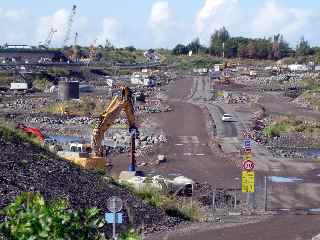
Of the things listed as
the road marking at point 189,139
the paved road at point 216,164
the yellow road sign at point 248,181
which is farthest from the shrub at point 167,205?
the road marking at point 189,139

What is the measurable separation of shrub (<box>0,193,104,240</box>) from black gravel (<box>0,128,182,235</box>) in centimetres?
1458

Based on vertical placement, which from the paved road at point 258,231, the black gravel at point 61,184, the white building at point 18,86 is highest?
the white building at point 18,86

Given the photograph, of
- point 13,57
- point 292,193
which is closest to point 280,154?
point 292,193

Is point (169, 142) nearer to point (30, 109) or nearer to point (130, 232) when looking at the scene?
point (30, 109)

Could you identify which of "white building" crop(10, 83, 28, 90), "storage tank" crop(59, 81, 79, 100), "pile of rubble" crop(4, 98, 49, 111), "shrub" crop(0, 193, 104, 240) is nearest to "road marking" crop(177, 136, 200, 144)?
"pile of rubble" crop(4, 98, 49, 111)

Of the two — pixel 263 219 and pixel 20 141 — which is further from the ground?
pixel 20 141

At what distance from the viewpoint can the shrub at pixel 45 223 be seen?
6371 mm

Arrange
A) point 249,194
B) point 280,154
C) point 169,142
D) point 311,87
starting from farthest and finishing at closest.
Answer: point 311,87 → point 169,142 → point 280,154 → point 249,194

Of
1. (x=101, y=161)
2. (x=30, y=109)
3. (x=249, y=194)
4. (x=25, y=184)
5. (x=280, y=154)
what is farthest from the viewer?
(x=30, y=109)

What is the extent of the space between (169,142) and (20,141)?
3687cm

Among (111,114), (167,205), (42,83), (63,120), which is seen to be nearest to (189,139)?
(63,120)

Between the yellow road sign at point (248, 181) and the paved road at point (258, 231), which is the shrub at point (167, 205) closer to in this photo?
the paved road at point (258, 231)

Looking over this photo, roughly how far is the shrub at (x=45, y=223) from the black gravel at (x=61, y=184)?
47.8 feet

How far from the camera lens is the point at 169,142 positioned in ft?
213
